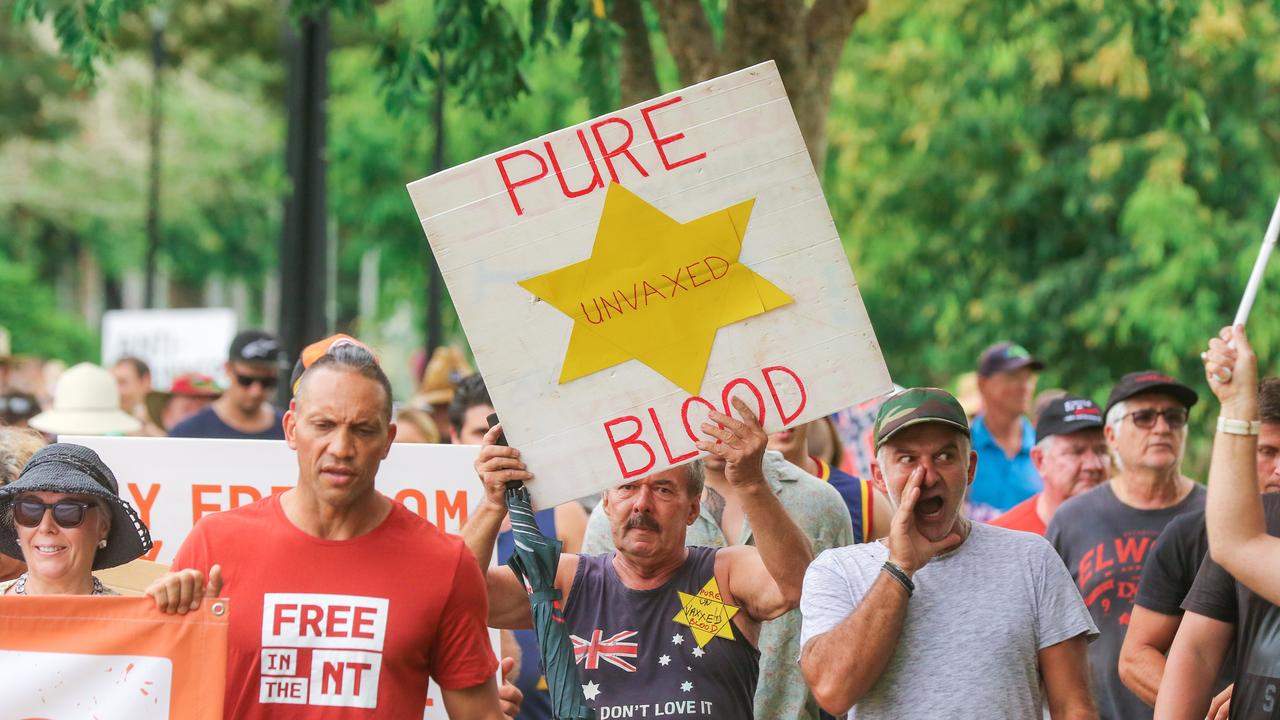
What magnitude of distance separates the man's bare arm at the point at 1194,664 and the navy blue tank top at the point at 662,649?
42.4 inches

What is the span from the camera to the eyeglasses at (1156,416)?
19.8 feet

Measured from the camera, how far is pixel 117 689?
14.0 feet

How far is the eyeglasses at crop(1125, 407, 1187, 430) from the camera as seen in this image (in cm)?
603

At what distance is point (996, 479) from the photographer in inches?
348

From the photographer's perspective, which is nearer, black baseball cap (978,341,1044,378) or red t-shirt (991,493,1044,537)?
red t-shirt (991,493,1044,537)

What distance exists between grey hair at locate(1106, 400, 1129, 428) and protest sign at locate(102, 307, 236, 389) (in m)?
13.5

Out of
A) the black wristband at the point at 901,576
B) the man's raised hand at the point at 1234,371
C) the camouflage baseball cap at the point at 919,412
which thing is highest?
the camouflage baseball cap at the point at 919,412

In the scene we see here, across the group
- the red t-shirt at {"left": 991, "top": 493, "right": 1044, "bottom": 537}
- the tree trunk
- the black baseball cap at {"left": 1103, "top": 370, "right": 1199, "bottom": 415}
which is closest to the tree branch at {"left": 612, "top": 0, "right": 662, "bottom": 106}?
the tree trunk

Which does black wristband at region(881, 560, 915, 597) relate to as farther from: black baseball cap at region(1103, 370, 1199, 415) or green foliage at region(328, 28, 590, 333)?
green foliage at region(328, 28, 590, 333)

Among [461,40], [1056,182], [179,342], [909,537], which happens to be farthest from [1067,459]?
[179,342]

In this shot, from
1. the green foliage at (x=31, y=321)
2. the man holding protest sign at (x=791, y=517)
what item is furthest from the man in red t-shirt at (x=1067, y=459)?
the green foliage at (x=31, y=321)

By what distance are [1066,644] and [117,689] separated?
2262mm

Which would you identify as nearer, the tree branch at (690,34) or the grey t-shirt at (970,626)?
the grey t-shirt at (970,626)

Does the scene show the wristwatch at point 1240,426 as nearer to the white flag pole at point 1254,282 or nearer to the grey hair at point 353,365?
the white flag pole at point 1254,282
